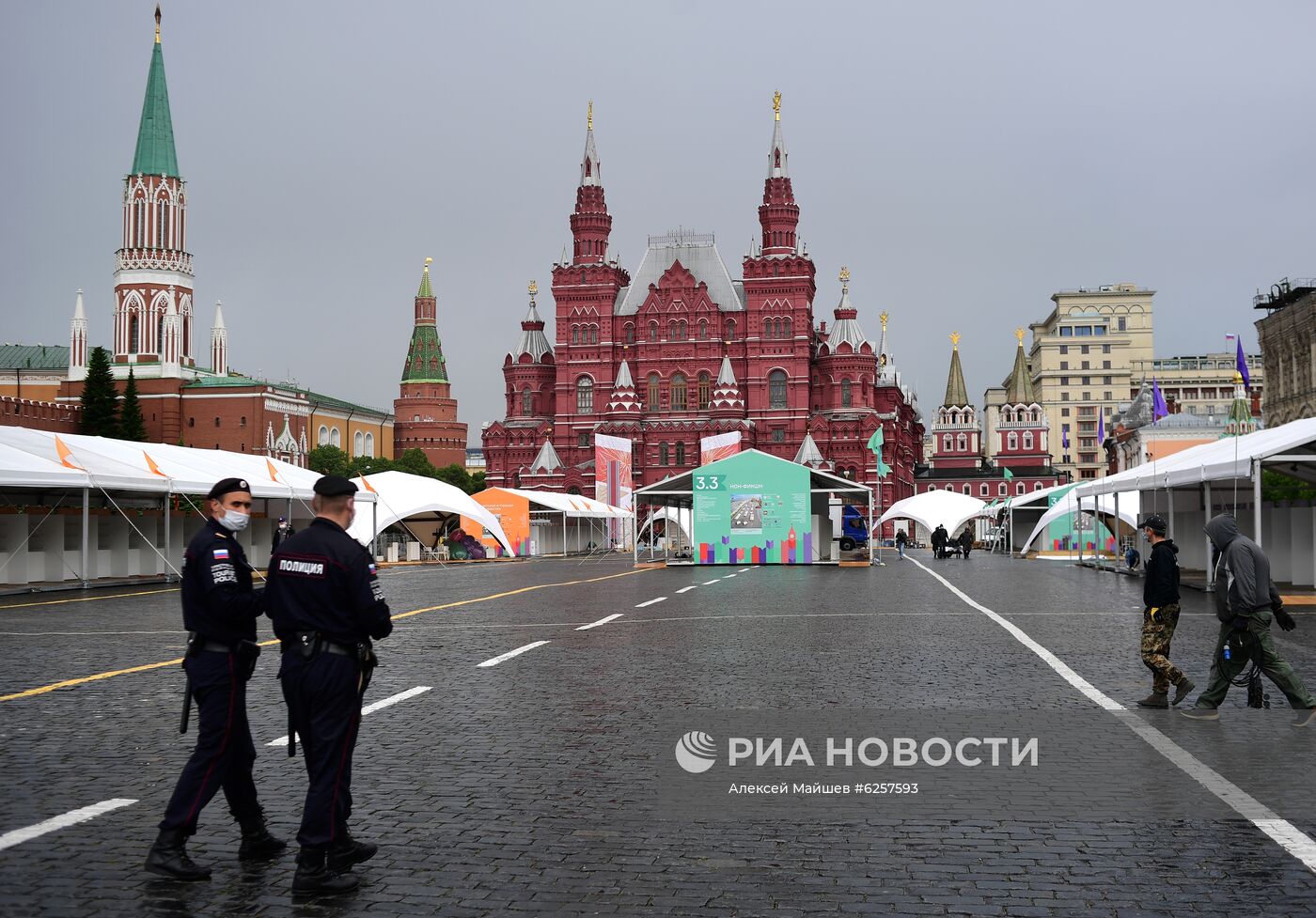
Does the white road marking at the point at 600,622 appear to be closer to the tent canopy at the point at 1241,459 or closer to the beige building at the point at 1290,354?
the tent canopy at the point at 1241,459

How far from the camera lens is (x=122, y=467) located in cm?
2795

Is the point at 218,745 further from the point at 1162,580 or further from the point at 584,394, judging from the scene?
the point at 584,394

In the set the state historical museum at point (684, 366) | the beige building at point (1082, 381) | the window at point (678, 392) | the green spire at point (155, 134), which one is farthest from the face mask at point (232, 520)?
the beige building at point (1082, 381)

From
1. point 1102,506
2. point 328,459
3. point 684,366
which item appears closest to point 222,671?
point 1102,506

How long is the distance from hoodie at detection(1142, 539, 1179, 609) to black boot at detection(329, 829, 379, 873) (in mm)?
6592

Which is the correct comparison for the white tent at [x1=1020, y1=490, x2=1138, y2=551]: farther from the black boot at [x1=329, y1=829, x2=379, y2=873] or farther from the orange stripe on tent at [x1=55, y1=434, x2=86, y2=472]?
the black boot at [x1=329, y1=829, x2=379, y2=873]

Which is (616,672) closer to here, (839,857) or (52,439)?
(839,857)

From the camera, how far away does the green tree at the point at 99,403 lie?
98000mm

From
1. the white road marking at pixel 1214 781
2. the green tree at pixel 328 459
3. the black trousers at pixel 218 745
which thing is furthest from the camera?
the green tree at pixel 328 459

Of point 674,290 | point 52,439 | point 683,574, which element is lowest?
point 683,574

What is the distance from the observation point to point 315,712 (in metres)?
5.08

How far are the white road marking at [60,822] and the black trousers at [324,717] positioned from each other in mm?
1423

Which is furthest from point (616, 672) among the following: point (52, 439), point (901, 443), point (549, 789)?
point (901, 443)

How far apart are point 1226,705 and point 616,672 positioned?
5.04 meters
